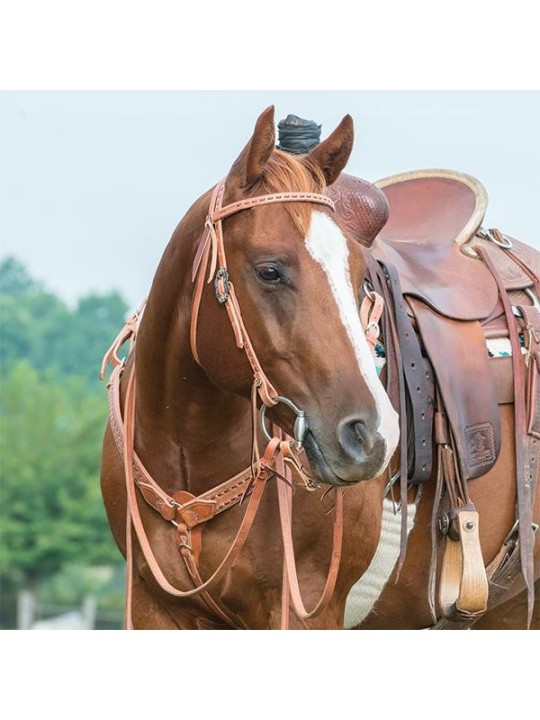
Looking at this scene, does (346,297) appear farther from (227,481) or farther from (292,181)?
(227,481)

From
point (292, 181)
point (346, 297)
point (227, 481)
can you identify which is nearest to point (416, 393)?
point (227, 481)

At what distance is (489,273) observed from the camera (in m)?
Answer: 4.75

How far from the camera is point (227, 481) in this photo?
381 cm

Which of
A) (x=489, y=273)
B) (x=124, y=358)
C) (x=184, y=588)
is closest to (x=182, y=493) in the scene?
(x=184, y=588)

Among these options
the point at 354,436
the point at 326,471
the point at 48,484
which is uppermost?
the point at 354,436

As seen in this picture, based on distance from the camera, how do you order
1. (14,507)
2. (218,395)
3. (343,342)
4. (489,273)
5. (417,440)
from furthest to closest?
(14,507)
(489,273)
(417,440)
(218,395)
(343,342)

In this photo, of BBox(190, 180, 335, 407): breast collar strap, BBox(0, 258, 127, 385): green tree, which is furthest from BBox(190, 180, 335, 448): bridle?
BBox(0, 258, 127, 385): green tree

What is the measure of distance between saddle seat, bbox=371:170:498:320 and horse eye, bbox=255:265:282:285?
1.02 metres

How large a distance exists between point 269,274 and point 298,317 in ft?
0.52

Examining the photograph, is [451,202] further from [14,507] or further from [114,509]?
[14,507]

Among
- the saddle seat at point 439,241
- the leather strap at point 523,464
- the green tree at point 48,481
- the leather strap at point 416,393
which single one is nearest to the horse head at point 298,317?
the leather strap at point 416,393

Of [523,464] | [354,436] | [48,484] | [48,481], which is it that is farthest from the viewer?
[48,484]

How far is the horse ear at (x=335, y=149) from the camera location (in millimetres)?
3547

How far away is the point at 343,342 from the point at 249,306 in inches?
12.6
